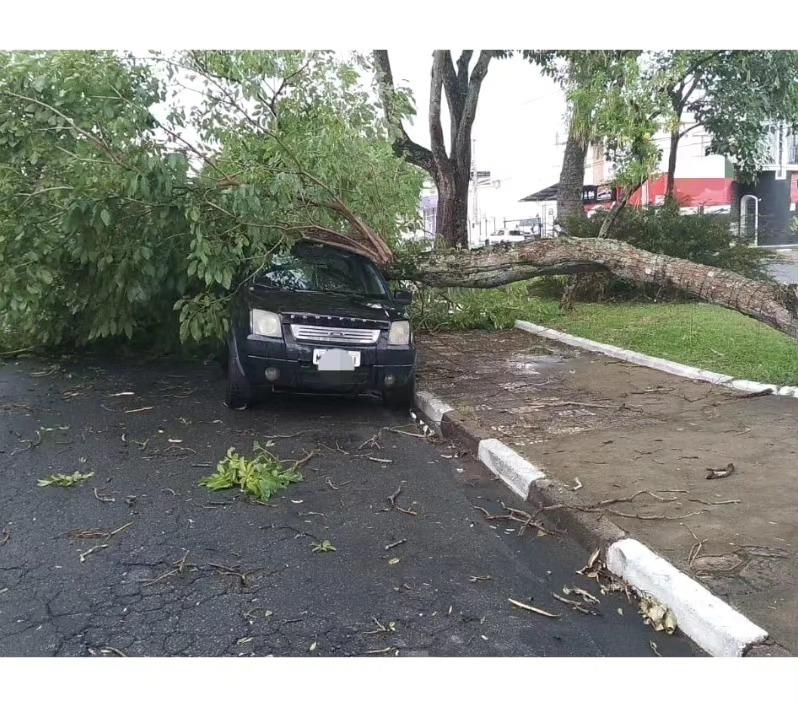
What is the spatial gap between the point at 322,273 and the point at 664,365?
3.73 meters

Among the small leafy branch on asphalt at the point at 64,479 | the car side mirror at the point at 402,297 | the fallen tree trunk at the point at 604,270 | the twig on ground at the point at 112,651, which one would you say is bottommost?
the twig on ground at the point at 112,651

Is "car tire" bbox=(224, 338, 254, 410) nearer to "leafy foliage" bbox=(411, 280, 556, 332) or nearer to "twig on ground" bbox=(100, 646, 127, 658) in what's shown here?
"twig on ground" bbox=(100, 646, 127, 658)

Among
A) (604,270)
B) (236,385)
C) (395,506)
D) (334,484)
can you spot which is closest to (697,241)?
(604,270)

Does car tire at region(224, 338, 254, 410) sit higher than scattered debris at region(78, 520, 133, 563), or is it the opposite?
car tire at region(224, 338, 254, 410)

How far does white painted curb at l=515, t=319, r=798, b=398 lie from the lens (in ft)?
21.1

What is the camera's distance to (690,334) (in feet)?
31.6

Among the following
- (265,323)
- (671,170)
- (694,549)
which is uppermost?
(671,170)

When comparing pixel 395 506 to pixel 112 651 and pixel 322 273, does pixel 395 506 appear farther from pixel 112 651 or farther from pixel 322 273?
pixel 322 273

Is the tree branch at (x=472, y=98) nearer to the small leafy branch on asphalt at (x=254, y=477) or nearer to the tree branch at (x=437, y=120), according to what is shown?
the tree branch at (x=437, y=120)

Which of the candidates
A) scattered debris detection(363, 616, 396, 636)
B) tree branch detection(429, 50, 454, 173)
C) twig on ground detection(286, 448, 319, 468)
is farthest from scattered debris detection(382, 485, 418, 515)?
tree branch detection(429, 50, 454, 173)

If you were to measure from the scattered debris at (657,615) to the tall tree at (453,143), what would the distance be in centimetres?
1082

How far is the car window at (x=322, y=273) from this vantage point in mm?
6703

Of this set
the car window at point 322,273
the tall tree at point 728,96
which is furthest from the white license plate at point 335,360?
the tall tree at point 728,96

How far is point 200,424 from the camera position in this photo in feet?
19.2
